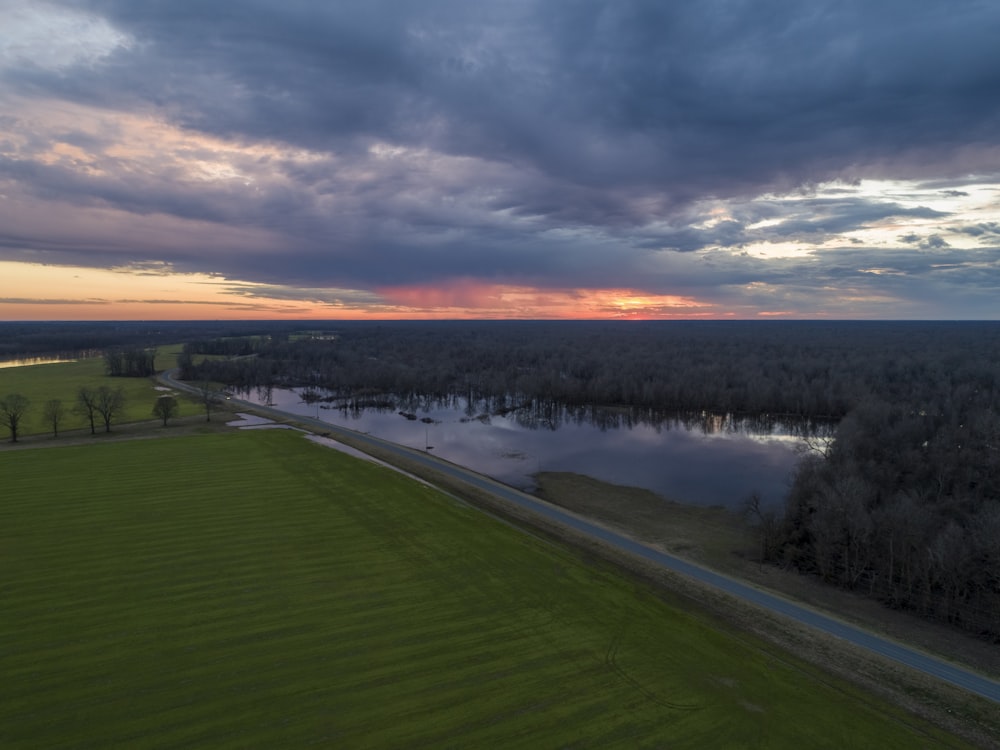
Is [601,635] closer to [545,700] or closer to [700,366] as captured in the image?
[545,700]

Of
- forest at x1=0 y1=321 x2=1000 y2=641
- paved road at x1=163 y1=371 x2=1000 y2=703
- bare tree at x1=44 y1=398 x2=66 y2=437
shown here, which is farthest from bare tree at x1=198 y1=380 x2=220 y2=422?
paved road at x1=163 y1=371 x2=1000 y2=703

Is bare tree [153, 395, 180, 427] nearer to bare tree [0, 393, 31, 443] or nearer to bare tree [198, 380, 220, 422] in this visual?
bare tree [198, 380, 220, 422]

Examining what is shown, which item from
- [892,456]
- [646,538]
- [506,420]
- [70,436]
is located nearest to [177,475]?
[70,436]

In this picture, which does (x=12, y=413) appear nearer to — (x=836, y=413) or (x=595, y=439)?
(x=595, y=439)

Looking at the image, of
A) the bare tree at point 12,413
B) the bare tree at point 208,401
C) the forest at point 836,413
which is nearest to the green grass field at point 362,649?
the forest at point 836,413

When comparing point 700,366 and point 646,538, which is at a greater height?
point 700,366

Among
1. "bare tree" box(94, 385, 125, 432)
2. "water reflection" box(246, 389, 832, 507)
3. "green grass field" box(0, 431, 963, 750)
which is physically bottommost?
"water reflection" box(246, 389, 832, 507)
